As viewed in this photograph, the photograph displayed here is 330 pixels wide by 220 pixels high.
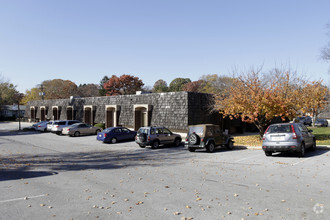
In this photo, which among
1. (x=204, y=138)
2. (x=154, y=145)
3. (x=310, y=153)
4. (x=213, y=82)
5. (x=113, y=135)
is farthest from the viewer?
(x=213, y=82)

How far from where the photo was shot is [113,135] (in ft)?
73.7

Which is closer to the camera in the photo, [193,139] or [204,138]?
[204,138]

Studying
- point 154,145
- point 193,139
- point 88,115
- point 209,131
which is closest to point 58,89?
point 88,115

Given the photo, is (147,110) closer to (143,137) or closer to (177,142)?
(177,142)

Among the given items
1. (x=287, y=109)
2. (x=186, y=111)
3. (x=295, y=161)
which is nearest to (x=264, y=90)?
(x=287, y=109)

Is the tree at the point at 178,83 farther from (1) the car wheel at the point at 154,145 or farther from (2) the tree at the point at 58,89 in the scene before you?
(1) the car wheel at the point at 154,145

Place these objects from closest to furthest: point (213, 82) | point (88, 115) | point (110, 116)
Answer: point (110, 116), point (88, 115), point (213, 82)

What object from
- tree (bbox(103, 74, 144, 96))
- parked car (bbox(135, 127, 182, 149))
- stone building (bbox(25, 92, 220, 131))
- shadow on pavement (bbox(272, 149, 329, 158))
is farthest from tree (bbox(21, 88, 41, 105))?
shadow on pavement (bbox(272, 149, 329, 158))

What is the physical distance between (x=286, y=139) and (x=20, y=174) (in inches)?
464

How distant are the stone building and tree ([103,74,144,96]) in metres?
23.2

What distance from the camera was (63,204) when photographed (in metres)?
6.63

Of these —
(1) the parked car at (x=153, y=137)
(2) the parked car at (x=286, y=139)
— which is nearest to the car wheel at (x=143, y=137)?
(1) the parked car at (x=153, y=137)

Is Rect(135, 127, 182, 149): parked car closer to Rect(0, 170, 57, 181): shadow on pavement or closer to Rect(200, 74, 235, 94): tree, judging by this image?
Rect(0, 170, 57, 181): shadow on pavement

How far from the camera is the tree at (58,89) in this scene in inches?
2827
